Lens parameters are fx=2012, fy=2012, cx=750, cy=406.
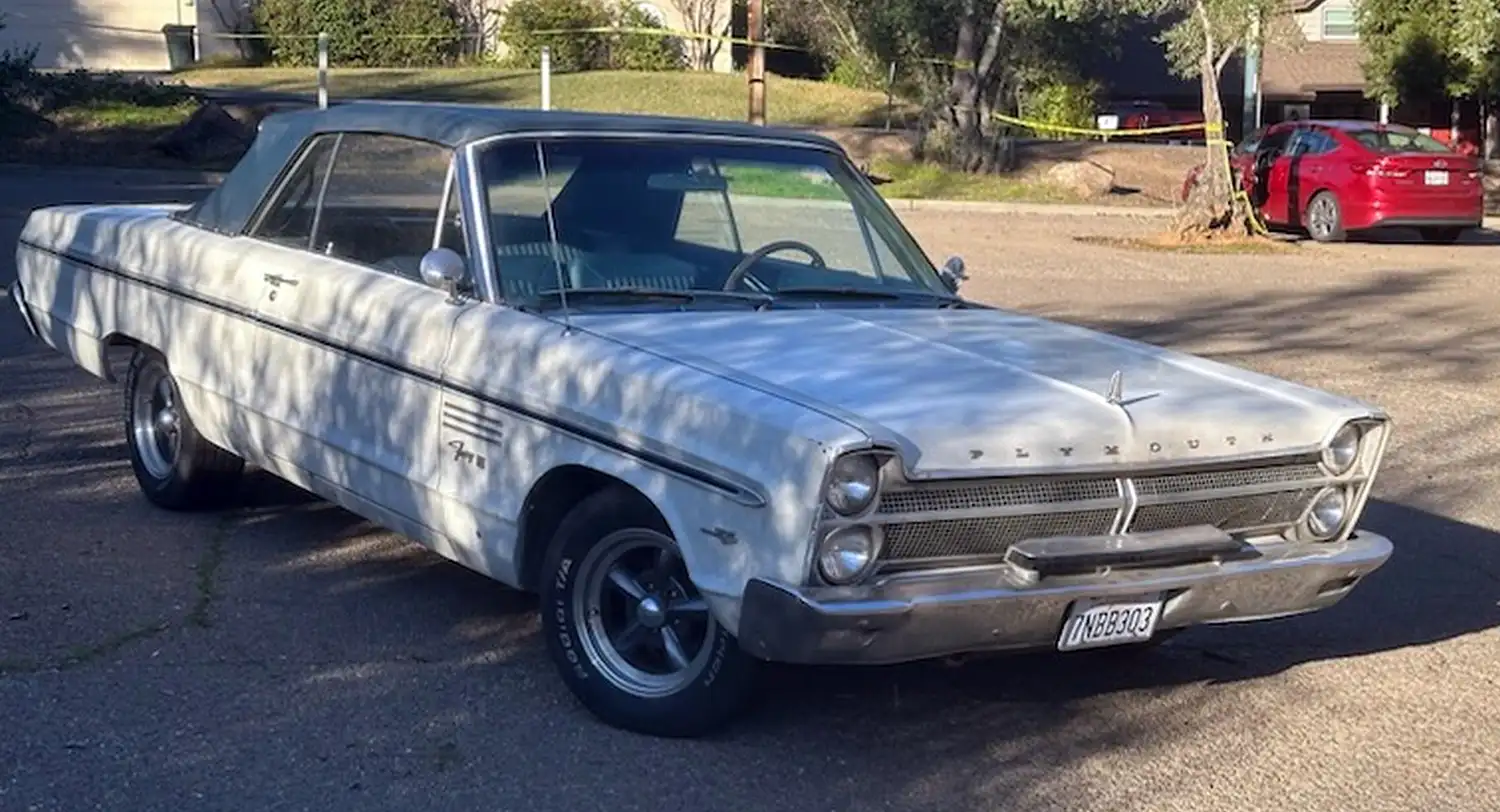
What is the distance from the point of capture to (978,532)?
5098 mm

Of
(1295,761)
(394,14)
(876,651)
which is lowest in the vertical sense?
(1295,761)

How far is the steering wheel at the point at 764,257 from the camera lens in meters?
6.39

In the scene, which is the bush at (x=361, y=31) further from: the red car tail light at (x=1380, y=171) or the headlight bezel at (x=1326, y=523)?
the headlight bezel at (x=1326, y=523)

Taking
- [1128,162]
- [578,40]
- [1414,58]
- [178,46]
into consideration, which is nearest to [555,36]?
[578,40]

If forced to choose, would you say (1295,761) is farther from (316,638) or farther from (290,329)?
(290,329)

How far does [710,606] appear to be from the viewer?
16.7 feet

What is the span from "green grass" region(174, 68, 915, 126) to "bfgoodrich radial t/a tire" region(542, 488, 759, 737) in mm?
32967

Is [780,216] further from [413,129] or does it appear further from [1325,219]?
[1325,219]

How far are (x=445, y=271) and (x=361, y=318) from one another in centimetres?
58

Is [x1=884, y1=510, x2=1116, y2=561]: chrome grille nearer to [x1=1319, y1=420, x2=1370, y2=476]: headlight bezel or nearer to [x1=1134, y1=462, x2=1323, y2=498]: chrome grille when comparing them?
[x1=1134, y1=462, x2=1323, y2=498]: chrome grille

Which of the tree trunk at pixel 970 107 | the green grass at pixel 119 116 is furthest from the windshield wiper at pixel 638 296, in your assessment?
the tree trunk at pixel 970 107

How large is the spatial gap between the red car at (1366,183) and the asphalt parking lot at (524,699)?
50.3 feet

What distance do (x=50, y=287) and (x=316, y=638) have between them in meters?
3.16

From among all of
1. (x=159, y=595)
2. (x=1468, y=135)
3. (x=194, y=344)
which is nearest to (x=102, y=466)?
(x=194, y=344)
